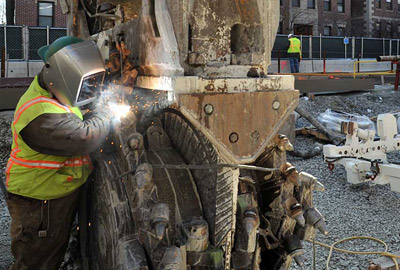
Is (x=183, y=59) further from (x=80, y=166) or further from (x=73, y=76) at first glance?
(x=80, y=166)

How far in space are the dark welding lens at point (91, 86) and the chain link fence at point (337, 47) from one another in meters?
17.4

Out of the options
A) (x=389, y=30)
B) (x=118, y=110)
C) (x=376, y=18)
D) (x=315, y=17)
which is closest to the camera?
(x=118, y=110)

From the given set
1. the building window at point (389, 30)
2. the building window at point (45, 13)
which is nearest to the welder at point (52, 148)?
the building window at point (45, 13)

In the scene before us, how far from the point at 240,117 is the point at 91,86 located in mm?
1023

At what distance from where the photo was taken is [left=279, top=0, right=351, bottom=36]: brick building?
32.8 metres

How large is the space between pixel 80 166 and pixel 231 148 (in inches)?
42.4

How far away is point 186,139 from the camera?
2.49m

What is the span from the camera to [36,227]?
2840 millimetres

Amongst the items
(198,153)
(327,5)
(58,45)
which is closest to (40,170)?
(58,45)

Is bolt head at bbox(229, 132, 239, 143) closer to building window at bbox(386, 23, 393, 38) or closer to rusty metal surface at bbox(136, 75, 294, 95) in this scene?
rusty metal surface at bbox(136, 75, 294, 95)

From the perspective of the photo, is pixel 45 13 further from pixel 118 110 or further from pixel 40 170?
pixel 118 110

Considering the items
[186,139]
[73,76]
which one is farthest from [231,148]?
[73,76]

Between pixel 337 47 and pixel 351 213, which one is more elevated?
pixel 337 47

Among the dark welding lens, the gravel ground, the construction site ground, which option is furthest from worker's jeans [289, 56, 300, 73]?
the dark welding lens
